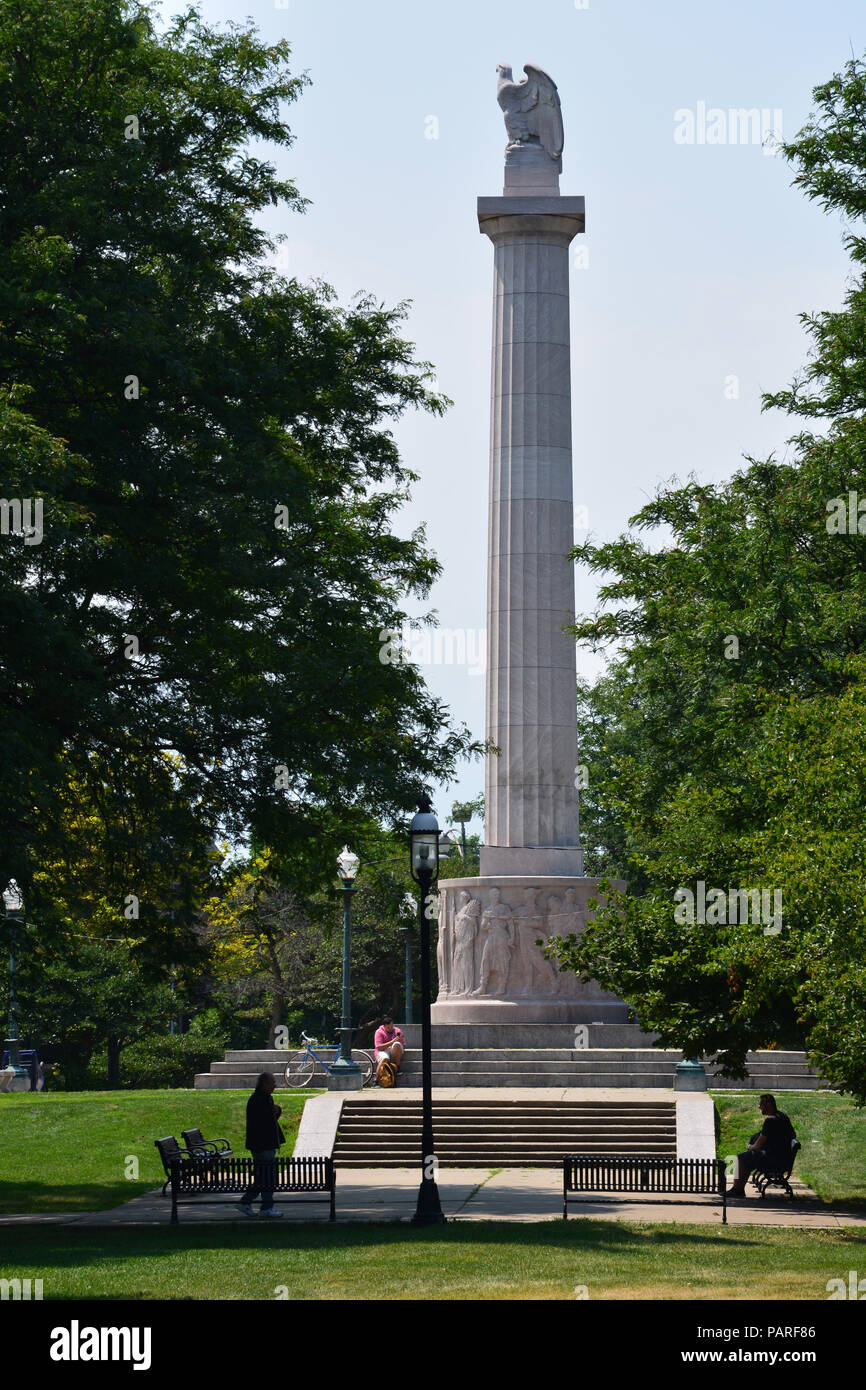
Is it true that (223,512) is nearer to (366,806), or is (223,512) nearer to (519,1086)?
(366,806)

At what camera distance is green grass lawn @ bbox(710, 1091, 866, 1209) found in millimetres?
25062

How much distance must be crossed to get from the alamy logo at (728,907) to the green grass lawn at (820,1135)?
164 inches

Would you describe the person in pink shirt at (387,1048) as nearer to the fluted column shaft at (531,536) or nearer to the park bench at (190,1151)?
the fluted column shaft at (531,536)

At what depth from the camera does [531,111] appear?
41.0 m

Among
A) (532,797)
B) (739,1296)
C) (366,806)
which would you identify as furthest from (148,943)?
(532,797)

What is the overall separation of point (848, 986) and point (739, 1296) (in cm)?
539

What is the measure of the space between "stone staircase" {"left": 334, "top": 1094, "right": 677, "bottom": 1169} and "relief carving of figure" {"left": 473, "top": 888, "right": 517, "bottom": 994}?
24.2ft

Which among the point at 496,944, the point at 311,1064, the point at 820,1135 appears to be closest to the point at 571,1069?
the point at 496,944

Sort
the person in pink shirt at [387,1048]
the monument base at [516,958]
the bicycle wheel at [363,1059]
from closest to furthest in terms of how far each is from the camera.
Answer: the person in pink shirt at [387,1048] < the monument base at [516,958] < the bicycle wheel at [363,1059]

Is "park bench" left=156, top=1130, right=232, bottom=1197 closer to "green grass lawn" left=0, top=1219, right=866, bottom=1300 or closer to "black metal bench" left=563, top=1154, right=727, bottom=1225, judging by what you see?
"green grass lawn" left=0, top=1219, right=866, bottom=1300

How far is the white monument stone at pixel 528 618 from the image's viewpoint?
37188mm

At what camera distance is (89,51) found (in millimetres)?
22969

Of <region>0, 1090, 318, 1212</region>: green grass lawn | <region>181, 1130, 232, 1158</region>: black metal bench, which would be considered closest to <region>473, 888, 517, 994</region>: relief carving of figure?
<region>0, 1090, 318, 1212</region>: green grass lawn
